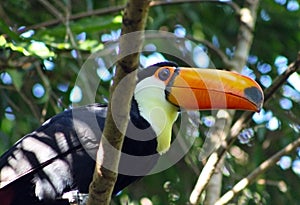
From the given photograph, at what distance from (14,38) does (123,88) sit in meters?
1.77

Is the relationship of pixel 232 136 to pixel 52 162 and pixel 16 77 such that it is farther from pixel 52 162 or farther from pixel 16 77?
pixel 16 77

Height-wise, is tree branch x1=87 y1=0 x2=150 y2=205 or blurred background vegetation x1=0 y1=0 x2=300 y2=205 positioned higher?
tree branch x1=87 y1=0 x2=150 y2=205

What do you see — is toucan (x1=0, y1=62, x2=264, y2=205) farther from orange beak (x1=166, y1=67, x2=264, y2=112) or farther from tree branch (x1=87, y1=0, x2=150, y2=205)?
tree branch (x1=87, y1=0, x2=150, y2=205)

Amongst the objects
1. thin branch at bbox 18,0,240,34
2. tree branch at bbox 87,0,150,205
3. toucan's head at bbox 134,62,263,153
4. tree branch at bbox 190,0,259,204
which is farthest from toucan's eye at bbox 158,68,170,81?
tree branch at bbox 87,0,150,205

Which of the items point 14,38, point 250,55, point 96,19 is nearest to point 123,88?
point 14,38

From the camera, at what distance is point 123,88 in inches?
129

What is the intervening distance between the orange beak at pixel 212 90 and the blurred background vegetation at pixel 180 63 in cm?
75

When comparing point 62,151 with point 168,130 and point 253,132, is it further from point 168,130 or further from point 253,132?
point 253,132

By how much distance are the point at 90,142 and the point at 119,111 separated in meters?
1.19

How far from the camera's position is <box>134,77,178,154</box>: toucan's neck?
469cm

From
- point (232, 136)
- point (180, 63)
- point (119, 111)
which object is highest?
point (119, 111)

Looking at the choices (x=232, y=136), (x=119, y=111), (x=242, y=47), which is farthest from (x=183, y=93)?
(x=119, y=111)

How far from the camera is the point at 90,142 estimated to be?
4.51 meters

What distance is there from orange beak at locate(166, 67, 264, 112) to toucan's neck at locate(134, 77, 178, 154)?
0.06 meters
